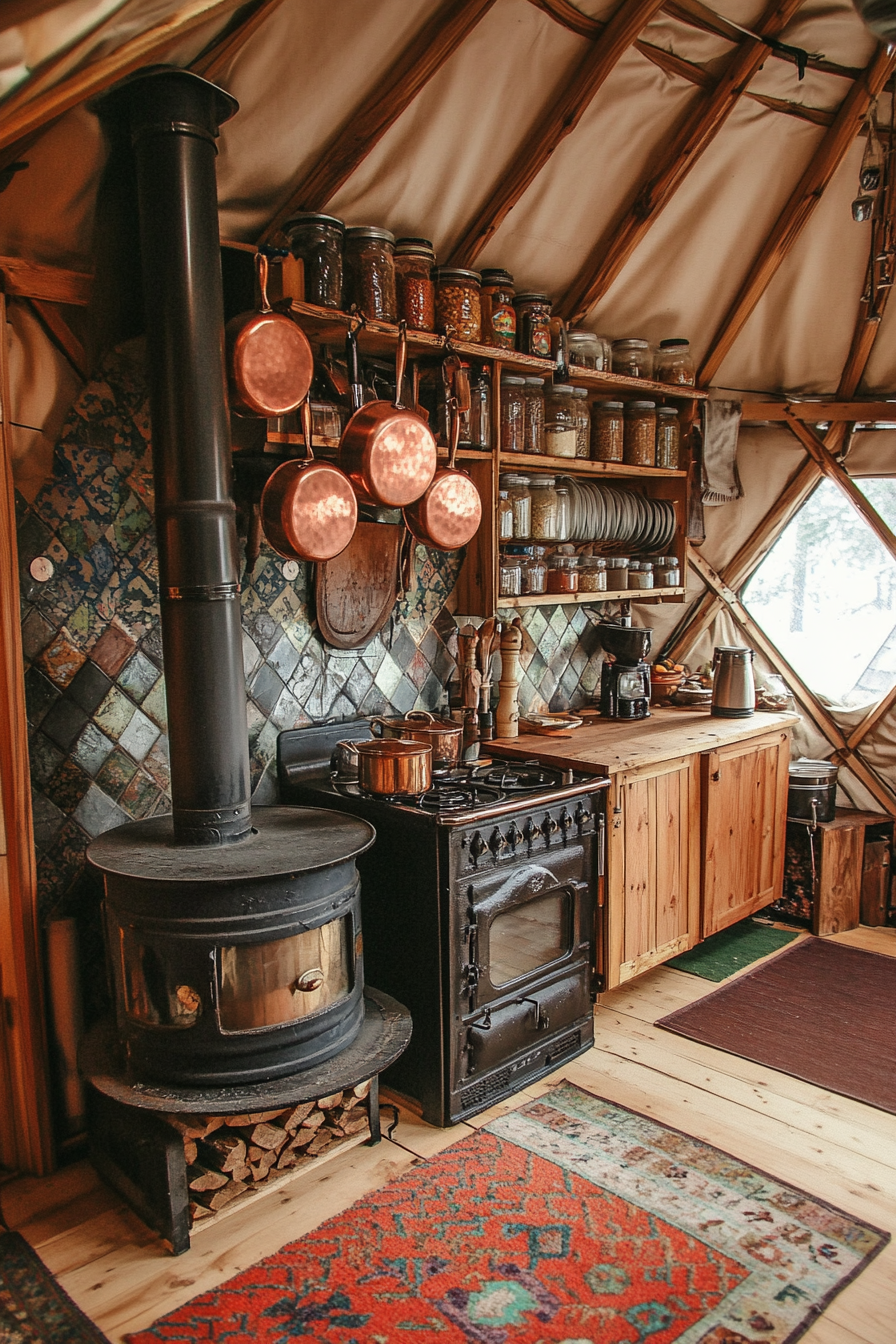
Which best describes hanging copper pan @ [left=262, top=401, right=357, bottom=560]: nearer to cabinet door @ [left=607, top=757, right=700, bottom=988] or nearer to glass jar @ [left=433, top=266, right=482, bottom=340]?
glass jar @ [left=433, top=266, right=482, bottom=340]

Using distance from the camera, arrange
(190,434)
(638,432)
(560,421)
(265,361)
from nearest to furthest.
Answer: (190,434), (265,361), (560,421), (638,432)

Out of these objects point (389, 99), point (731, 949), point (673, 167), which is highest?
point (673, 167)

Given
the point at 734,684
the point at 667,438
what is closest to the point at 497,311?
the point at 667,438

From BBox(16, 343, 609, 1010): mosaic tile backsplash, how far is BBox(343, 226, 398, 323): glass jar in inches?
26.1

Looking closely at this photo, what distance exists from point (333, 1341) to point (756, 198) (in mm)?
3911

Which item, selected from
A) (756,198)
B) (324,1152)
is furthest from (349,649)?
(756,198)

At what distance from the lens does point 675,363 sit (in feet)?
12.7

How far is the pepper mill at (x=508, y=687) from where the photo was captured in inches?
134

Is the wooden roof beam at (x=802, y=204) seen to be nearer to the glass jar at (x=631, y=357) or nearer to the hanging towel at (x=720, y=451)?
→ the hanging towel at (x=720, y=451)

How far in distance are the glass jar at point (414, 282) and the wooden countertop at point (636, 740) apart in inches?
57.3

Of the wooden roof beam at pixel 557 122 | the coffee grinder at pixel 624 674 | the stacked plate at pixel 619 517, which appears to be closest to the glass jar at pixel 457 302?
the wooden roof beam at pixel 557 122

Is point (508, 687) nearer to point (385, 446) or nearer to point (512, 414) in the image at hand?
point (512, 414)

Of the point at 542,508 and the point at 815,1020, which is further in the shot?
the point at 542,508

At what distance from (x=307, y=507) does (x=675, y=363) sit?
6.96 feet
